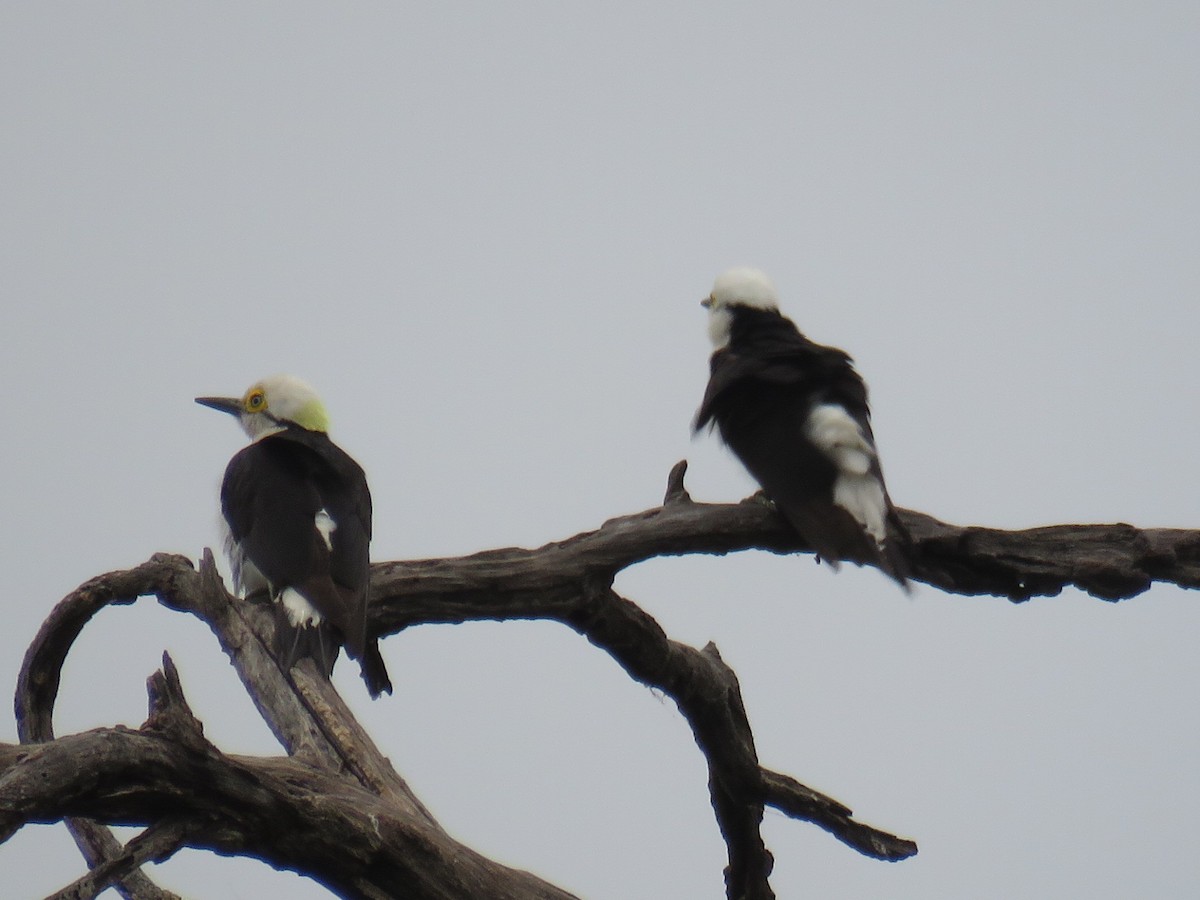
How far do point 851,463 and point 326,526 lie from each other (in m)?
1.95

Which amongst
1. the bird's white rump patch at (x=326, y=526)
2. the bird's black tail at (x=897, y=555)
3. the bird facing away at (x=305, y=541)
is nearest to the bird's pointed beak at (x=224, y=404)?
the bird facing away at (x=305, y=541)

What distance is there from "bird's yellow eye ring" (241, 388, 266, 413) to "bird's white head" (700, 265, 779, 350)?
2280 mm

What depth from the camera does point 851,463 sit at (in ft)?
16.1

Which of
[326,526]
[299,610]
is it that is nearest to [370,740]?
[299,610]

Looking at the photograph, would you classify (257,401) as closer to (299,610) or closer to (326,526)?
(326,526)

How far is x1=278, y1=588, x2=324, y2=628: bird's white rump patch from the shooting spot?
13.8 feet

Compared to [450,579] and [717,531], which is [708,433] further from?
[450,579]

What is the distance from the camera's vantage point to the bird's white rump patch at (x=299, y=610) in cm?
420

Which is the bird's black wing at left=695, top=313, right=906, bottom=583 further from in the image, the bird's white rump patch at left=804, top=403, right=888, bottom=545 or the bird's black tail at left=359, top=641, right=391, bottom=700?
the bird's black tail at left=359, top=641, right=391, bottom=700

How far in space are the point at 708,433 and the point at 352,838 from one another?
10.2 feet

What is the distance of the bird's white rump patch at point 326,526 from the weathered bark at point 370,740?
0.31m

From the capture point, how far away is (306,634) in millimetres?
4070

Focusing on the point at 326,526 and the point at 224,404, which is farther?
the point at 224,404

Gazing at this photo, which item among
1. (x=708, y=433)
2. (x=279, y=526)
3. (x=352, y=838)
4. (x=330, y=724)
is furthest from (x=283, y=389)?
(x=352, y=838)
